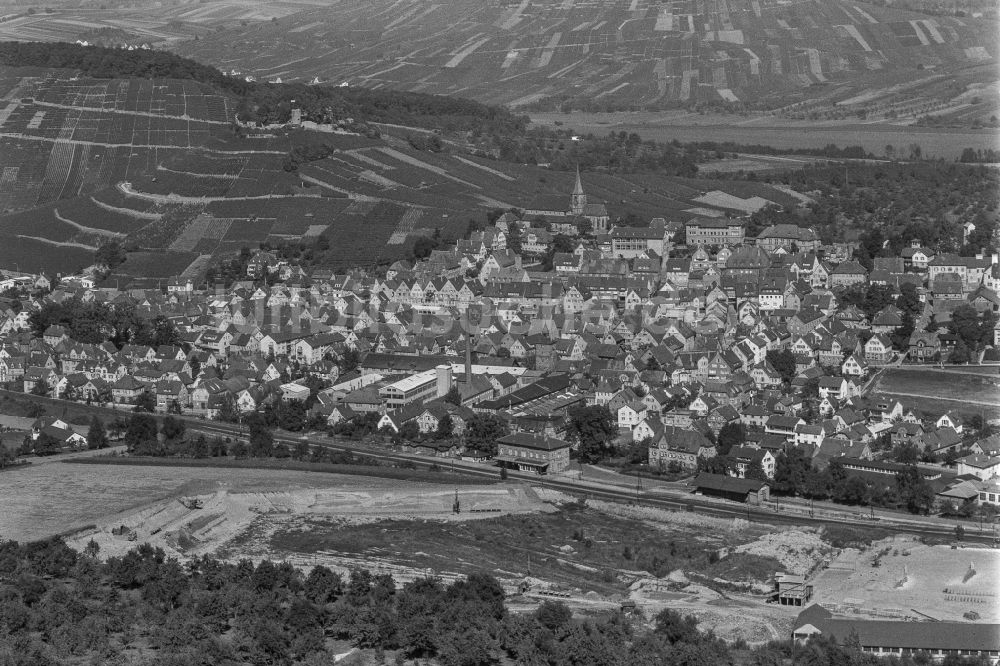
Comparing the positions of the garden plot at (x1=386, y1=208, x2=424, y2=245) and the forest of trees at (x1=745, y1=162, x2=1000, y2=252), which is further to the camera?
the garden plot at (x1=386, y1=208, x2=424, y2=245)

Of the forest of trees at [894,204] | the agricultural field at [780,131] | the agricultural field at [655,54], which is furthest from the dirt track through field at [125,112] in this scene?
the agricultural field at [655,54]

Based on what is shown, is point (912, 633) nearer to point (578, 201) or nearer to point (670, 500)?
point (670, 500)

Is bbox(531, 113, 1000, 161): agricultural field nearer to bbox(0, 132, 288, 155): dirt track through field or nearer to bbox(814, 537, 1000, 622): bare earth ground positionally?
bbox(0, 132, 288, 155): dirt track through field

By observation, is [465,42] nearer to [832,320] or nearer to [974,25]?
[974,25]

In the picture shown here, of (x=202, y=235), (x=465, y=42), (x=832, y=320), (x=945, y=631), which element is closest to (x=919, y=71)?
(x=465, y=42)

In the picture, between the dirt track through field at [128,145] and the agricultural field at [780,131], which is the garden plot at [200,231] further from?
the agricultural field at [780,131]

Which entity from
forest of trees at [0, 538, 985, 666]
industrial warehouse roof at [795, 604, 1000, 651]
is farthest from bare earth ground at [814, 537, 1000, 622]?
forest of trees at [0, 538, 985, 666]
